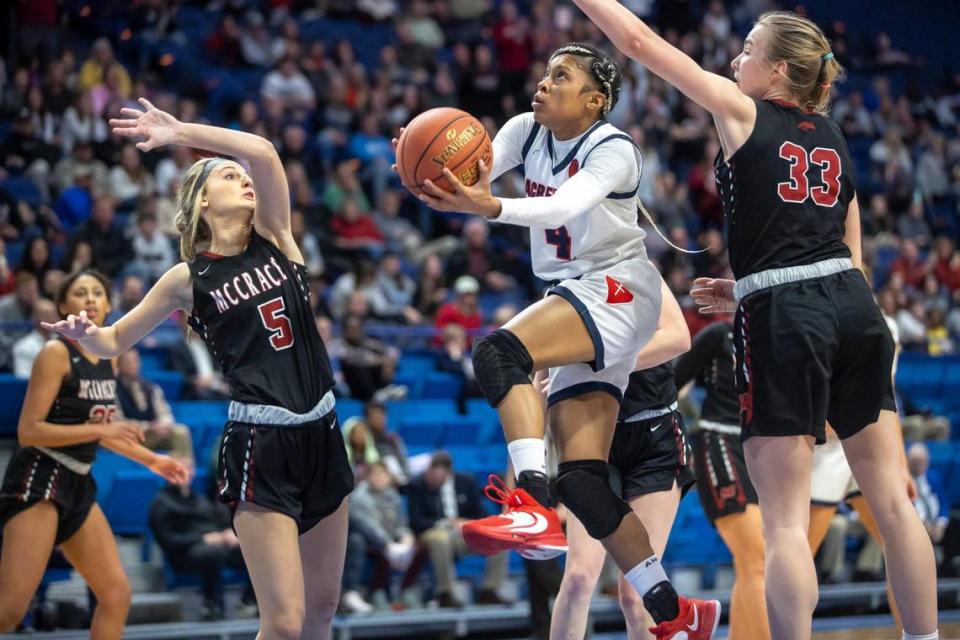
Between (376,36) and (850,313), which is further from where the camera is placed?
(376,36)

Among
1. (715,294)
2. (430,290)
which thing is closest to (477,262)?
(430,290)

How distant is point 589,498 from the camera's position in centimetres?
454

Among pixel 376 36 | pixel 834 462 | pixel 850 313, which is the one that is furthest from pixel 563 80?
pixel 376 36

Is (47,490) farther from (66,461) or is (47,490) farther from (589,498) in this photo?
(589,498)

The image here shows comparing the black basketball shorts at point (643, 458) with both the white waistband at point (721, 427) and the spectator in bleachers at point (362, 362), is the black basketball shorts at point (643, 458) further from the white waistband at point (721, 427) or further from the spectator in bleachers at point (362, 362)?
the spectator in bleachers at point (362, 362)

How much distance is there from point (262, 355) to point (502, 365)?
90cm

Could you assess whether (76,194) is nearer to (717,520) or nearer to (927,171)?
(717,520)

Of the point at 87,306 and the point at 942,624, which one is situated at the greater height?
the point at 87,306

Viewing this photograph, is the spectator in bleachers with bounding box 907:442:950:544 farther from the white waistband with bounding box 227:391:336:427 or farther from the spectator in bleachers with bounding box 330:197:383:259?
the white waistband with bounding box 227:391:336:427

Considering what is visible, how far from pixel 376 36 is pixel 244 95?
8.80ft

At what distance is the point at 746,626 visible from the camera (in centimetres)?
621

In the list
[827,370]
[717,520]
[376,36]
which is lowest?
[717,520]

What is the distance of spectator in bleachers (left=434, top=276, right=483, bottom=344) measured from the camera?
1221cm

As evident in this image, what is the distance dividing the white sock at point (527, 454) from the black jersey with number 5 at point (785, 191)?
955 millimetres
